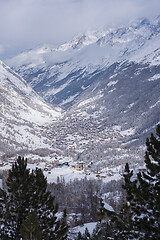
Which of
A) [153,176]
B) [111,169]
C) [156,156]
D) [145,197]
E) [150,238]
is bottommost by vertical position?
[150,238]

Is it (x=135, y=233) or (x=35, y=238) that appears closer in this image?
(x=35, y=238)

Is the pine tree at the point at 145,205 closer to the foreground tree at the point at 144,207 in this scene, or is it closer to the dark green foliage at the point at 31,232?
the foreground tree at the point at 144,207

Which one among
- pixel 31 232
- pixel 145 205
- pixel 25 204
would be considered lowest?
pixel 31 232

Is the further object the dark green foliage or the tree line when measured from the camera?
the tree line

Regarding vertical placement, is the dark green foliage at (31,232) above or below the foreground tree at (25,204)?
below

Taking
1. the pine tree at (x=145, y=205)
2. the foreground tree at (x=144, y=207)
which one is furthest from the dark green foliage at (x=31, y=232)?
A: the pine tree at (x=145, y=205)

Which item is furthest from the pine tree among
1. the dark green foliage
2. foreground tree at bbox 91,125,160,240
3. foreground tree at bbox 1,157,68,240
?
foreground tree at bbox 1,157,68,240

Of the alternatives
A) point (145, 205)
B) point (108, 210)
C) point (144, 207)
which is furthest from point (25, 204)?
point (145, 205)

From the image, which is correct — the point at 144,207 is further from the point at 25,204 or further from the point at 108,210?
the point at 25,204

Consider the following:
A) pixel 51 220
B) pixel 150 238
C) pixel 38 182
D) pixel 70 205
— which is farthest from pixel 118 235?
pixel 70 205

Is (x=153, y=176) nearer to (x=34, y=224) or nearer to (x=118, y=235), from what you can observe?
(x=118, y=235)

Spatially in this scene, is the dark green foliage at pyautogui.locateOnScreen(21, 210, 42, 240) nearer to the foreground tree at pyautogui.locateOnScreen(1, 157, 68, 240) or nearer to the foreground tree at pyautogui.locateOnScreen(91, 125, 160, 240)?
the foreground tree at pyautogui.locateOnScreen(91, 125, 160, 240)
